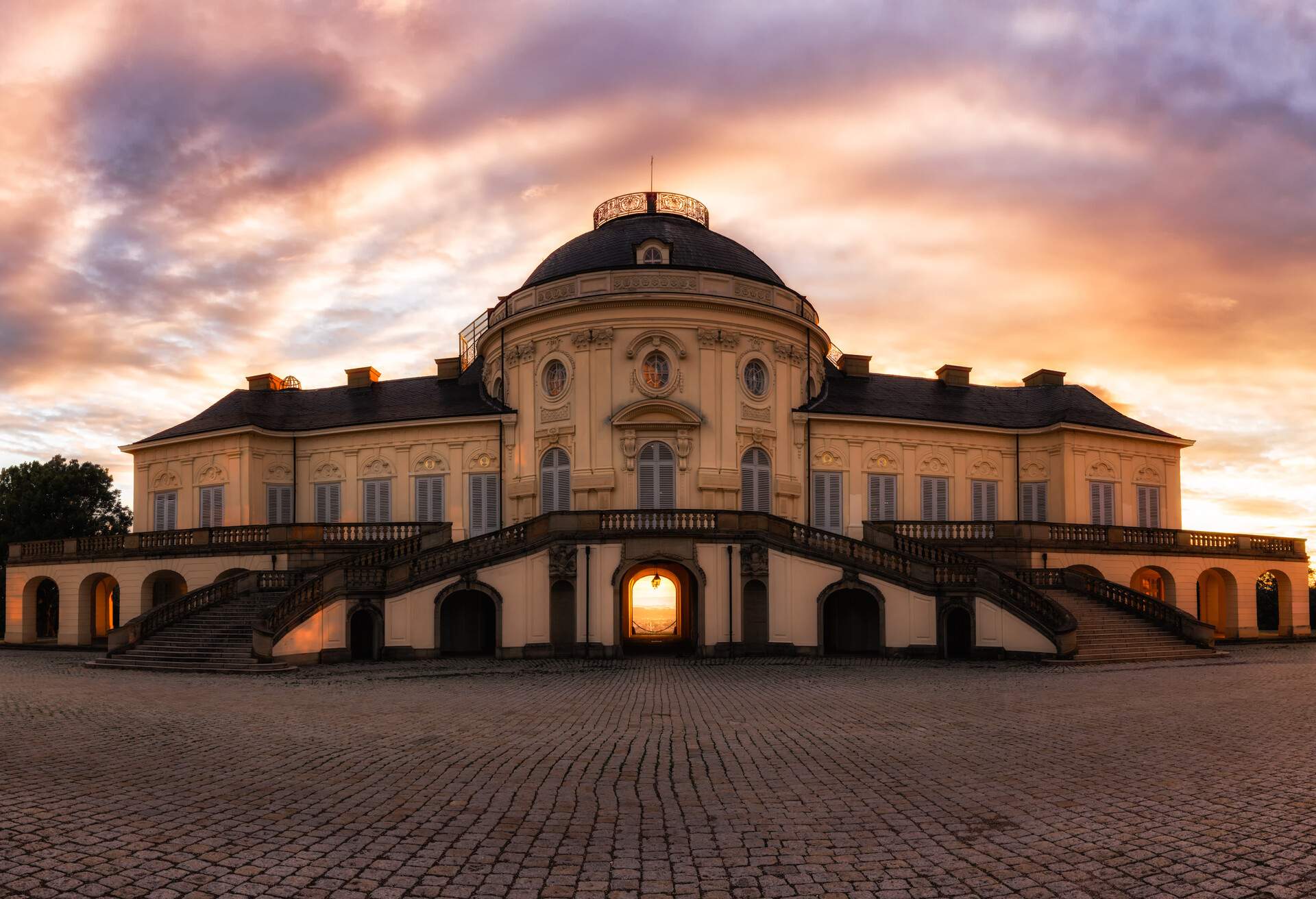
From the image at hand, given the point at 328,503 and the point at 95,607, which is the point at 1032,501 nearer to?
the point at 328,503

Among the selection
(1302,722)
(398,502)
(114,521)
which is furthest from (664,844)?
(114,521)

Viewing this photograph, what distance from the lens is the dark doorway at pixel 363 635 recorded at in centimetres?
2908

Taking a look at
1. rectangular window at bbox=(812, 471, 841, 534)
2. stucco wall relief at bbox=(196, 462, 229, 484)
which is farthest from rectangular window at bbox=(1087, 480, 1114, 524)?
stucco wall relief at bbox=(196, 462, 229, 484)

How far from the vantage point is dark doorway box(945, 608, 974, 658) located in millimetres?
28906

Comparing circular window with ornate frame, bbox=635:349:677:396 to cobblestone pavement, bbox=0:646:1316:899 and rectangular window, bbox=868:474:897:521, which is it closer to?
rectangular window, bbox=868:474:897:521

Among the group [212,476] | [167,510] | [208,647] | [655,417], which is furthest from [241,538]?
[655,417]

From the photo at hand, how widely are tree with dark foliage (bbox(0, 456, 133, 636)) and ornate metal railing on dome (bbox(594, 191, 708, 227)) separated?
35.1 m

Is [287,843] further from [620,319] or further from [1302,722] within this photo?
[620,319]

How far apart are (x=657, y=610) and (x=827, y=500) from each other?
341 inches

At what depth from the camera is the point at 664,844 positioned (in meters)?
8.12

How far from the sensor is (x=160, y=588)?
3956cm

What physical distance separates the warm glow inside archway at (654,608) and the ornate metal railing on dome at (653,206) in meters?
15.3

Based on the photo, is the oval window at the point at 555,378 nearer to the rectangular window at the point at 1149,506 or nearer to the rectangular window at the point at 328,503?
the rectangular window at the point at 328,503

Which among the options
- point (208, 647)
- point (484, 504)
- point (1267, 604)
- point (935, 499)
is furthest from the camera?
point (1267, 604)
